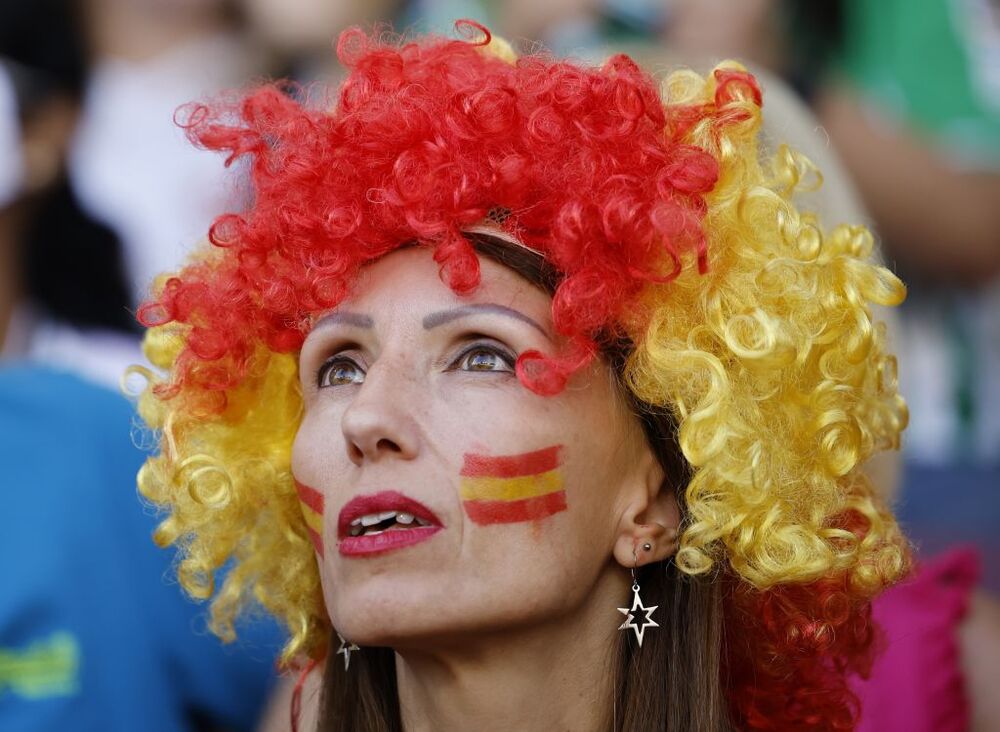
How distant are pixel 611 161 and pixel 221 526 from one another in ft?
3.33

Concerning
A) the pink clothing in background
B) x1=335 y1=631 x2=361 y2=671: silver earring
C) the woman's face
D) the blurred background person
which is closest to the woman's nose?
the woman's face

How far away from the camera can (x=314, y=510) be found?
2.20 m

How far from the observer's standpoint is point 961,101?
394 centimetres

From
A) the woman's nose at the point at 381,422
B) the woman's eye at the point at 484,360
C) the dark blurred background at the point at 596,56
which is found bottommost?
the woman's nose at the point at 381,422

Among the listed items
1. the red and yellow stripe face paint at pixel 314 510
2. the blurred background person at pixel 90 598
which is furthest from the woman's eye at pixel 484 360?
the blurred background person at pixel 90 598

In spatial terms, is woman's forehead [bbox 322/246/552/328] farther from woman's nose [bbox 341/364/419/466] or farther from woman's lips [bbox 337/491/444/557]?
woman's lips [bbox 337/491/444/557]

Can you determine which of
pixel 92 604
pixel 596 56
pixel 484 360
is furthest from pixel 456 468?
pixel 596 56

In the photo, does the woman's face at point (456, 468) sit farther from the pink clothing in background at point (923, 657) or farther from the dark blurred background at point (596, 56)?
the dark blurred background at point (596, 56)

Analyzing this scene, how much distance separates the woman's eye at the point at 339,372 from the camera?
2.25 m

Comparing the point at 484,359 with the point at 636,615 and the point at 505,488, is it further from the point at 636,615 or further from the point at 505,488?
the point at 636,615

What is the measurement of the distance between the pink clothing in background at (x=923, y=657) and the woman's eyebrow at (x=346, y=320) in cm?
153

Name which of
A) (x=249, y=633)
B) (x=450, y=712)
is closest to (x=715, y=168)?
(x=450, y=712)

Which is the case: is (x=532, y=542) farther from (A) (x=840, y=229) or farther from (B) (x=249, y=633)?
(B) (x=249, y=633)

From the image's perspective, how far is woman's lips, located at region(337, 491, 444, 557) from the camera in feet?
6.63
